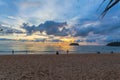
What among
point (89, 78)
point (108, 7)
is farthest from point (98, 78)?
point (108, 7)

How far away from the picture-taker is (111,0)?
210 centimetres

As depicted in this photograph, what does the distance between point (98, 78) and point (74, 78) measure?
3.71 feet

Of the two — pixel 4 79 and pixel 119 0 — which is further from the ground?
pixel 119 0

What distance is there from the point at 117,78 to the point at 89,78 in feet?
4.24

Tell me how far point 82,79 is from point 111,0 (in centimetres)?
785

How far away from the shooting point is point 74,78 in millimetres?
9914

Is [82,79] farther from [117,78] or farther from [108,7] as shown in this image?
[108,7]

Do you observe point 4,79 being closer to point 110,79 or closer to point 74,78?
point 74,78

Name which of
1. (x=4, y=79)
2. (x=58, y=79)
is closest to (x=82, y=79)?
(x=58, y=79)

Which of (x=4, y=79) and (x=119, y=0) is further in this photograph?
(x=4, y=79)

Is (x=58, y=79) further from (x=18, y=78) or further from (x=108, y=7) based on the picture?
(x=108, y=7)

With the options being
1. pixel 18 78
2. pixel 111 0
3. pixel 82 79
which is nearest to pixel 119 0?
pixel 111 0

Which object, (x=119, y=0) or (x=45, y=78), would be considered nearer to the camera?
(x=119, y=0)

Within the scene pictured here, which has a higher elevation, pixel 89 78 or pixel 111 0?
pixel 111 0
